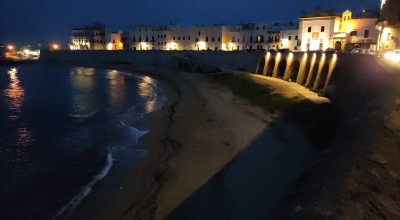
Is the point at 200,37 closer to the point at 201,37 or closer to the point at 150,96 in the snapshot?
the point at 201,37

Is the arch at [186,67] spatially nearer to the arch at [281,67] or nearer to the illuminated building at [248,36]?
the illuminated building at [248,36]

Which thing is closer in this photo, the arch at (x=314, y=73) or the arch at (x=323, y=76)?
the arch at (x=323, y=76)

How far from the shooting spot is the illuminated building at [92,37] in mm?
108562

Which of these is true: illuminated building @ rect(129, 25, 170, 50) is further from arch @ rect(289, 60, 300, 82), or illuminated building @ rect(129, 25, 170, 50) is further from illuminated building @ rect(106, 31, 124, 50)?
arch @ rect(289, 60, 300, 82)

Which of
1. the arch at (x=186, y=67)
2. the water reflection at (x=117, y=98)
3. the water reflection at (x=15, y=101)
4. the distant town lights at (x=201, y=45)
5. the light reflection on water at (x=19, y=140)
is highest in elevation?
the distant town lights at (x=201, y=45)

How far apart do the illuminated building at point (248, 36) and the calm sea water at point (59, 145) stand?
154 feet

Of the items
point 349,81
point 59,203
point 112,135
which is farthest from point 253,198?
point 349,81

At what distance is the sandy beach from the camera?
36.3 feet

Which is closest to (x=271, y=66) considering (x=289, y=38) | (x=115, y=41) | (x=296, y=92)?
(x=296, y=92)

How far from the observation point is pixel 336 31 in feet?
180

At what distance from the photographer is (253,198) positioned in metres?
11.5

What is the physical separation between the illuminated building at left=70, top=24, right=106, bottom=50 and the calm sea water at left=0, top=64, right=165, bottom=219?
3101 inches

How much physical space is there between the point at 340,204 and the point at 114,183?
914 cm

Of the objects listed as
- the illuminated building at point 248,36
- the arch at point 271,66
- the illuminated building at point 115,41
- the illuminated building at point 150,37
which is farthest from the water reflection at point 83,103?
the illuminated building at point 115,41
